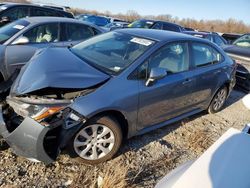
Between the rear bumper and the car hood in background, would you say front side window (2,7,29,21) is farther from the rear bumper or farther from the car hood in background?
the rear bumper

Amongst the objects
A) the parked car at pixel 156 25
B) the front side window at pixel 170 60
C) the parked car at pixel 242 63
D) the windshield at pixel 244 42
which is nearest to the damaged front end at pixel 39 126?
the front side window at pixel 170 60

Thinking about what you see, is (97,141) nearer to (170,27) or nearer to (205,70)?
(205,70)

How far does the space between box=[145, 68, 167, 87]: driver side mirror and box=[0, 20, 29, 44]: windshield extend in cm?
342

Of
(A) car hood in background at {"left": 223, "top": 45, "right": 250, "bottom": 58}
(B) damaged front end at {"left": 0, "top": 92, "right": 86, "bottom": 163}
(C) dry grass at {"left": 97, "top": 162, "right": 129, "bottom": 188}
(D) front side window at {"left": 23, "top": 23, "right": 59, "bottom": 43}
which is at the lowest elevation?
(C) dry grass at {"left": 97, "top": 162, "right": 129, "bottom": 188}

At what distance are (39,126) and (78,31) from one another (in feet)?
14.0

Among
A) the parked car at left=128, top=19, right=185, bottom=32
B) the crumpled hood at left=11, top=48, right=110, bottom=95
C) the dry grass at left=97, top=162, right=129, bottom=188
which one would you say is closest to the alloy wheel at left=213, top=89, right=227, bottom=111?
the crumpled hood at left=11, top=48, right=110, bottom=95

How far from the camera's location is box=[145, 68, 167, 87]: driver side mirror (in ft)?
12.5

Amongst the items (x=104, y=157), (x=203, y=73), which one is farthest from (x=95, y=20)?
(x=104, y=157)

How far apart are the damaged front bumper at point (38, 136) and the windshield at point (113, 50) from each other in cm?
97

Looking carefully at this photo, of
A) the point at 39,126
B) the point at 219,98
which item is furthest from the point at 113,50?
the point at 219,98

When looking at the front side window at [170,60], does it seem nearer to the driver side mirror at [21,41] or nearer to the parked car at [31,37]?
the parked car at [31,37]

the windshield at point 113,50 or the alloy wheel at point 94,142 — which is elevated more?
the windshield at point 113,50

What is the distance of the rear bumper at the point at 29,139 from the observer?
2.96 meters

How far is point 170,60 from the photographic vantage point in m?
4.29
